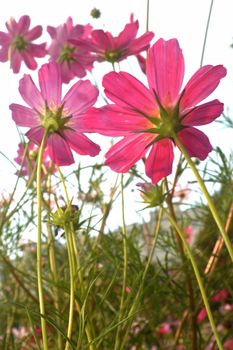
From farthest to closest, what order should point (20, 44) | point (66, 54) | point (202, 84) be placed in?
point (20, 44)
point (66, 54)
point (202, 84)

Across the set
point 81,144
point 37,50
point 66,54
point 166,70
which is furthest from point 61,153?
point 37,50

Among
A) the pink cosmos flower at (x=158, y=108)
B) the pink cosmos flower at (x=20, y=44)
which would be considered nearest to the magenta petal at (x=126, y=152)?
the pink cosmos flower at (x=158, y=108)

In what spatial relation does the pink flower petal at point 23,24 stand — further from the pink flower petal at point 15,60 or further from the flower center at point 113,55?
the flower center at point 113,55

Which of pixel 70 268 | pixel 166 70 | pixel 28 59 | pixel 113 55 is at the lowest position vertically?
pixel 70 268

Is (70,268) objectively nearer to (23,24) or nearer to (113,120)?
(113,120)

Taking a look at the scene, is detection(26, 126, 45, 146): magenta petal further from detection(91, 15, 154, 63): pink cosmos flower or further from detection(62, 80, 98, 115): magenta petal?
detection(91, 15, 154, 63): pink cosmos flower
